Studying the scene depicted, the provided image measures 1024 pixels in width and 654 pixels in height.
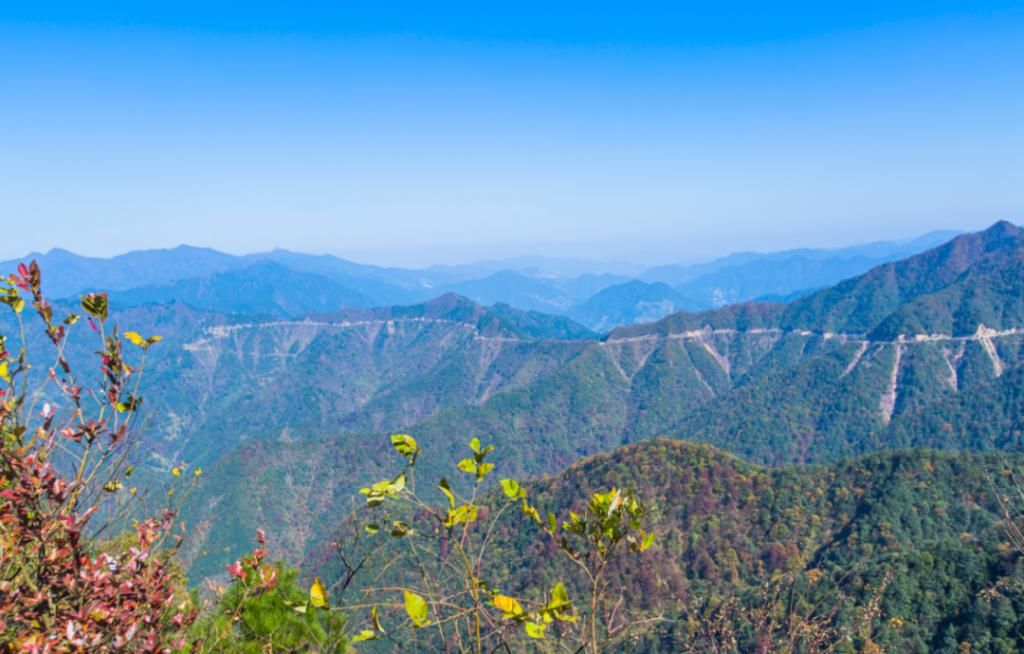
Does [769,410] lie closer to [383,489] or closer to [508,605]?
[508,605]

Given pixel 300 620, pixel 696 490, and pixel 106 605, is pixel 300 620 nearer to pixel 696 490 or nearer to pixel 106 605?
Answer: pixel 106 605

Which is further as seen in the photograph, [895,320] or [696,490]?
[895,320]

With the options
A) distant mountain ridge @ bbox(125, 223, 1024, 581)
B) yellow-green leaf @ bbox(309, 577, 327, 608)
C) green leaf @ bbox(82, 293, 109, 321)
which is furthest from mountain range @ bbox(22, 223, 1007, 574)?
yellow-green leaf @ bbox(309, 577, 327, 608)

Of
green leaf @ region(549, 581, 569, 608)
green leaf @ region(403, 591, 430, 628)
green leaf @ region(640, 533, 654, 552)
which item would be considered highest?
green leaf @ region(403, 591, 430, 628)

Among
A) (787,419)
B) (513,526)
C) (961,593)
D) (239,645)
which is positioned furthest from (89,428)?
(787,419)

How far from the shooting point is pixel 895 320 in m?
150

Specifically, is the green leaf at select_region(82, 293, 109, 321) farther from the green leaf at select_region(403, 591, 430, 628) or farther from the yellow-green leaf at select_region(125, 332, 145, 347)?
the green leaf at select_region(403, 591, 430, 628)

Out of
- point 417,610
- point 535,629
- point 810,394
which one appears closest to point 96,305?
point 417,610

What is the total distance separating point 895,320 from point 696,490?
4653 inches

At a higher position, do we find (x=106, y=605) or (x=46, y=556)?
(x=46, y=556)

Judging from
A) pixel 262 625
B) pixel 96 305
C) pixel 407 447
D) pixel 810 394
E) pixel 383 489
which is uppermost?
pixel 96 305

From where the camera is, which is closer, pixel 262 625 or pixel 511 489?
pixel 511 489

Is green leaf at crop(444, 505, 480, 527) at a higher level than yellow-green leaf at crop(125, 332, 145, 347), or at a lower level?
lower

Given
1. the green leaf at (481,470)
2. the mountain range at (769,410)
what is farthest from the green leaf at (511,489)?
the mountain range at (769,410)
